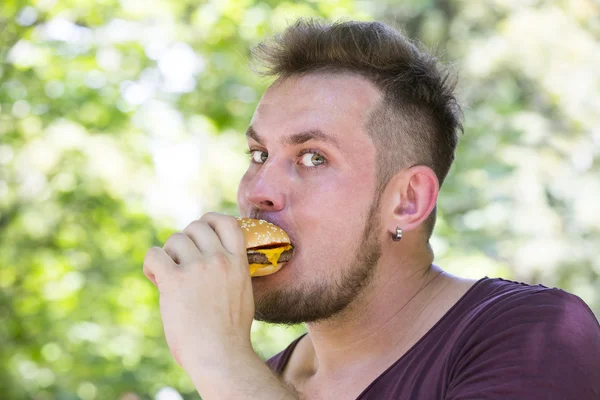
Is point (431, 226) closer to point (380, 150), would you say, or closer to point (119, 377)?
point (380, 150)

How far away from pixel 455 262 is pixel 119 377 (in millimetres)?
3647

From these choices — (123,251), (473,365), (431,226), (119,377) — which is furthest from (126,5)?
(473,365)

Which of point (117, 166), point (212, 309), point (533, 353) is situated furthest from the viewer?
point (117, 166)

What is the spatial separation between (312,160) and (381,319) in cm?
61

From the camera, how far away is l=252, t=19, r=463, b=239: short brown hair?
2602mm

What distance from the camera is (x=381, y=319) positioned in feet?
8.30

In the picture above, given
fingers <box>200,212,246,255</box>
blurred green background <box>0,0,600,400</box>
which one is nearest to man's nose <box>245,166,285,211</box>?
fingers <box>200,212,246,255</box>

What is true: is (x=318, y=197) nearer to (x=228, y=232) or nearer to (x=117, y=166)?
(x=228, y=232)

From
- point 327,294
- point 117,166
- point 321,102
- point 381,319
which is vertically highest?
point 321,102

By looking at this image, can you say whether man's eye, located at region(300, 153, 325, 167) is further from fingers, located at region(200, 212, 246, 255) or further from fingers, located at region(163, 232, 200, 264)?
fingers, located at region(163, 232, 200, 264)

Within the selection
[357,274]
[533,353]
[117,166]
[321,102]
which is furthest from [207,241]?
[117,166]

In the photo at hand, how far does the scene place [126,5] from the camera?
6645mm

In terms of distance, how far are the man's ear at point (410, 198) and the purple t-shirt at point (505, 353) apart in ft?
1.25

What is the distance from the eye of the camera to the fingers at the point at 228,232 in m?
2.14
